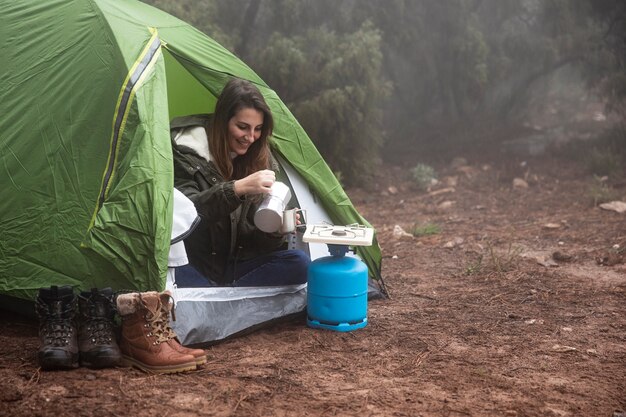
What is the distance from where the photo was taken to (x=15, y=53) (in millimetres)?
3734

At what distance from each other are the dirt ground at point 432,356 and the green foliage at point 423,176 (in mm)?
2566

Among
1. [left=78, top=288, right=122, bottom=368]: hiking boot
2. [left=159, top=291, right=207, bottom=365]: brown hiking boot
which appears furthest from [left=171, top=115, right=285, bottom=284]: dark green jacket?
[left=78, top=288, right=122, bottom=368]: hiking boot

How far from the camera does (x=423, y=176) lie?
28.0 feet

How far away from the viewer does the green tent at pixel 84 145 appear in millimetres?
3141

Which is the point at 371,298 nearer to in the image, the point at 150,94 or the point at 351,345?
the point at 351,345

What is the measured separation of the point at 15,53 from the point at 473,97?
7.22 m

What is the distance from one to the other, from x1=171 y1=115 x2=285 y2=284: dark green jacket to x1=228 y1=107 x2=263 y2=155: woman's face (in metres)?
0.14

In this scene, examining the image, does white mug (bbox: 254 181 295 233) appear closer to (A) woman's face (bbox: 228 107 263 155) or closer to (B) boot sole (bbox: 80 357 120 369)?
(A) woman's face (bbox: 228 107 263 155)

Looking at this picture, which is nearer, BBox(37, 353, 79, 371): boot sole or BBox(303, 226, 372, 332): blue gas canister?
BBox(37, 353, 79, 371): boot sole

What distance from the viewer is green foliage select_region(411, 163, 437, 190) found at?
8.48 metres

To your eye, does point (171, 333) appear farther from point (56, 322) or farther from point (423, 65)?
point (423, 65)

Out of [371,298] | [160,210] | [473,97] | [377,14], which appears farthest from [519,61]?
[160,210]

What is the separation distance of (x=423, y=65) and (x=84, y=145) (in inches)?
284

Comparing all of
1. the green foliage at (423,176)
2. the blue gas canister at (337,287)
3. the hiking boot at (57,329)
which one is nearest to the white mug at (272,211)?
the blue gas canister at (337,287)
